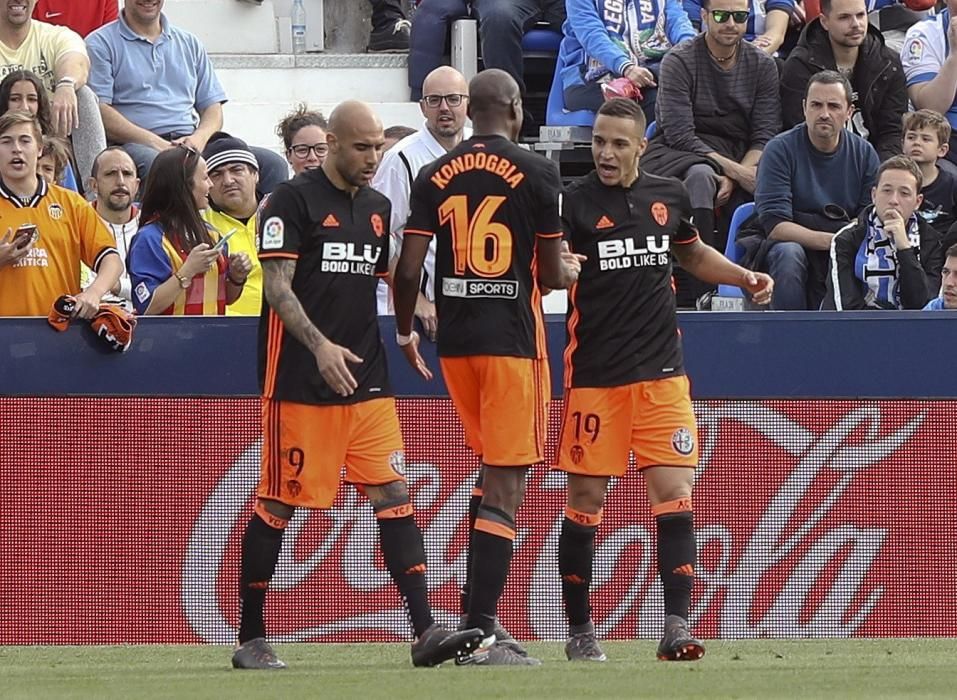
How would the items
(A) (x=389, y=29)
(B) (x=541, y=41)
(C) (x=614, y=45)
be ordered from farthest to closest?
(A) (x=389, y=29) < (B) (x=541, y=41) < (C) (x=614, y=45)

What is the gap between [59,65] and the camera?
9109mm

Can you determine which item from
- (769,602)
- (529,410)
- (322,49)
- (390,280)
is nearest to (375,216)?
(390,280)

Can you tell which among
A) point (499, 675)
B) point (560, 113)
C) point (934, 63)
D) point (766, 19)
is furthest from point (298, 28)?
point (499, 675)

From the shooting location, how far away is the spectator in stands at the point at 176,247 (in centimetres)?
742

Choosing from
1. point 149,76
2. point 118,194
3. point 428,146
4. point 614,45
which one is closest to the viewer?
point 428,146

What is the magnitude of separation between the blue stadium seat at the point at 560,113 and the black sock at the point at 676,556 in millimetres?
4909

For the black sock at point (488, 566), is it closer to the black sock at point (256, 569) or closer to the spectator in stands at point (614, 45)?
the black sock at point (256, 569)

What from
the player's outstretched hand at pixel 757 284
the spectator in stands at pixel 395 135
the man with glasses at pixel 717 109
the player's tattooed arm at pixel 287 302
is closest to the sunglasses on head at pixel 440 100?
the spectator in stands at pixel 395 135

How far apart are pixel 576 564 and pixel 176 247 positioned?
2.28 metres

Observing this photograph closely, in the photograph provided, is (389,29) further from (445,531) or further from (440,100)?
(445,531)

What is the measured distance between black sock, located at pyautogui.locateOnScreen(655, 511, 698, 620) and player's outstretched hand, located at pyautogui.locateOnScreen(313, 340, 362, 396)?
1.23 meters

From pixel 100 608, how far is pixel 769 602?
279 centimetres

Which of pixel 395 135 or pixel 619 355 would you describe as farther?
pixel 395 135

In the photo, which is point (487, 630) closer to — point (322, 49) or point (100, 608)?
point (100, 608)
